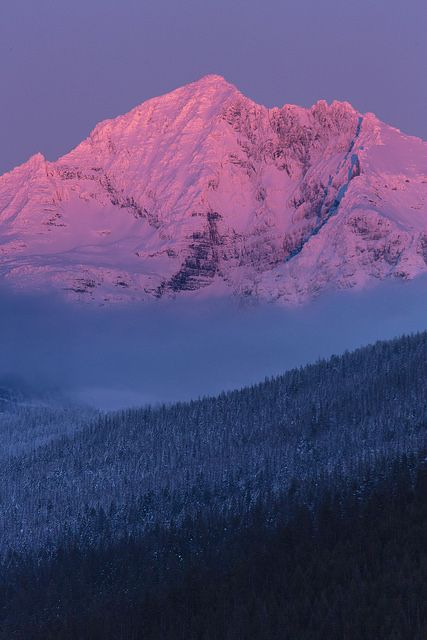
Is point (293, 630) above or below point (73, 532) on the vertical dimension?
below

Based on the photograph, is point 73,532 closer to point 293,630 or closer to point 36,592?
point 36,592

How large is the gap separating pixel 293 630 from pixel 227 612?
11.2m

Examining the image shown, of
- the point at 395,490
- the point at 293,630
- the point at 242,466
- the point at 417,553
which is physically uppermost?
the point at 242,466

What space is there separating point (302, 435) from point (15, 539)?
46.1 metres

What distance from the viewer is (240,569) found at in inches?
4737

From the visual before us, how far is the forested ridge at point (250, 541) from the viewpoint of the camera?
10656cm

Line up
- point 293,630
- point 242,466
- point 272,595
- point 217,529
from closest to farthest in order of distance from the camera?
point 293,630
point 272,595
point 217,529
point 242,466

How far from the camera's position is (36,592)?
136250 mm

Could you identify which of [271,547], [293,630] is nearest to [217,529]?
[271,547]

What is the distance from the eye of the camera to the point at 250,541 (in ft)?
434

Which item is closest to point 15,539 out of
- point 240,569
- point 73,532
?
point 73,532

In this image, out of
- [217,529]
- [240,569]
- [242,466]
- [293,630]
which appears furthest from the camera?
[242,466]

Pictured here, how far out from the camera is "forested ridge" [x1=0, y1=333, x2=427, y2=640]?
106562mm

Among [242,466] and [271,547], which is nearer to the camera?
[271,547]
